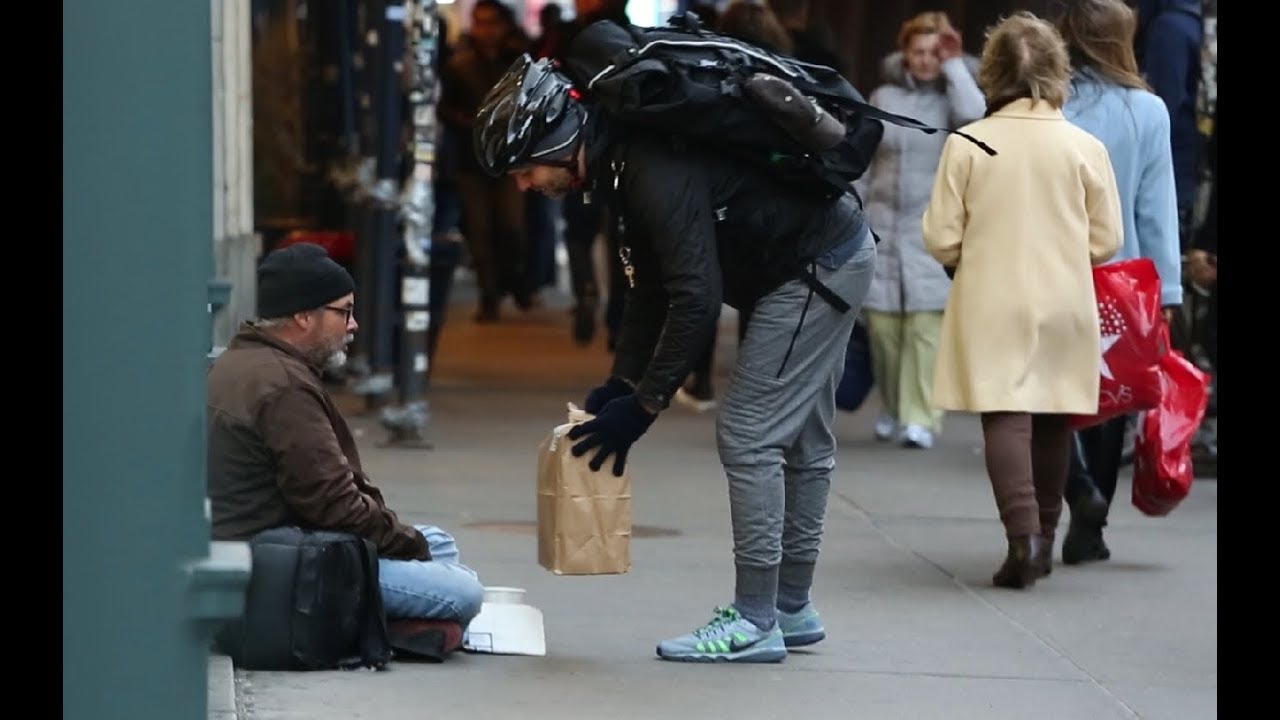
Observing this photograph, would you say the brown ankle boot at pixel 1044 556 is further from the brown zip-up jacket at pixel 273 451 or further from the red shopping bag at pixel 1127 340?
the brown zip-up jacket at pixel 273 451

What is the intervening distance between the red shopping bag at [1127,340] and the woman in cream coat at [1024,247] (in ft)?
0.79

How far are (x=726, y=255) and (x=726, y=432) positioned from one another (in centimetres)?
45

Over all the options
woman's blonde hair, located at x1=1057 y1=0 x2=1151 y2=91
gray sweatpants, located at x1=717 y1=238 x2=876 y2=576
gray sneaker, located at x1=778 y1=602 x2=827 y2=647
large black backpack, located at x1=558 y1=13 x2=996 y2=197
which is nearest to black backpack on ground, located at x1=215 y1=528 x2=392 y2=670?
gray sweatpants, located at x1=717 y1=238 x2=876 y2=576

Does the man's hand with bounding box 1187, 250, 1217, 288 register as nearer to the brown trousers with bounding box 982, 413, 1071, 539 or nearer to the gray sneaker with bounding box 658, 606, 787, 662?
the brown trousers with bounding box 982, 413, 1071, 539

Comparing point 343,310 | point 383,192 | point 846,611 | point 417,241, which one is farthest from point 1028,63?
point 383,192

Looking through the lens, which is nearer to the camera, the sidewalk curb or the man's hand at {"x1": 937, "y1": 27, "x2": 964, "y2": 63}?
the sidewalk curb

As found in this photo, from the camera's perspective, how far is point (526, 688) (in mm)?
5961

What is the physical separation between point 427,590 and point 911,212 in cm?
576

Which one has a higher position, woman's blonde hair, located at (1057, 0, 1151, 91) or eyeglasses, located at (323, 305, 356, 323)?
woman's blonde hair, located at (1057, 0, 1151, 91)

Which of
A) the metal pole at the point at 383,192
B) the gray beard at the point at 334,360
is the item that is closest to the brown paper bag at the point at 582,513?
the gray beard at the point at 334,360

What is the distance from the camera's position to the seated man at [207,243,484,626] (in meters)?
5.81

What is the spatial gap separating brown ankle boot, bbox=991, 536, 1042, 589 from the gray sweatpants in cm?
157

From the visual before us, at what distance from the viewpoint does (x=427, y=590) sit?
6070 mm

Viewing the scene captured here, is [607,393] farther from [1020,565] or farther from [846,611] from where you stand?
[1020,565]
